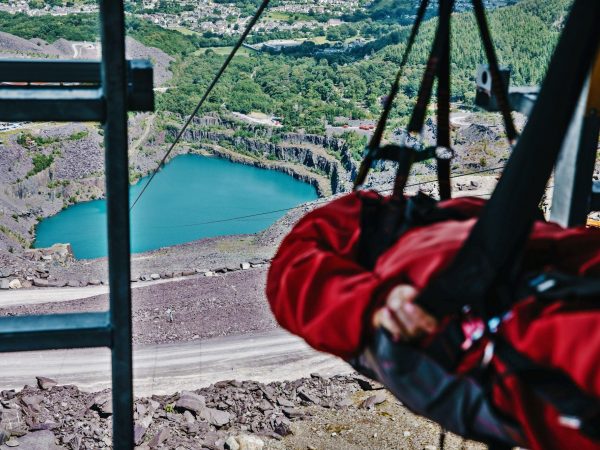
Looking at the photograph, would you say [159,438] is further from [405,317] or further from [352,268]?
[405,317]

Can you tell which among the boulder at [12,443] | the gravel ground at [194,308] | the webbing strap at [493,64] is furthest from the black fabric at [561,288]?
the gravel ground at [194,308]

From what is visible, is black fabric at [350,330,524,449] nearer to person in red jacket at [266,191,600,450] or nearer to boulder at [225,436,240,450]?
person in red jacket at [266,191,600,450]

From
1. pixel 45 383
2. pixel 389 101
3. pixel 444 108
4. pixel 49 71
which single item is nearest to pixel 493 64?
pixel 444 108

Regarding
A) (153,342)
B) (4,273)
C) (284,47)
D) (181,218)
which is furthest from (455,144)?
(284,47)

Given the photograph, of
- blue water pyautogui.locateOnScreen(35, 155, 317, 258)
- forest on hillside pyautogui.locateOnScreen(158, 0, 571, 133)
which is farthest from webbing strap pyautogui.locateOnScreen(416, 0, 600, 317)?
forest on hillside pyautogui.locateOnScreen(158, 0, 571, 133)

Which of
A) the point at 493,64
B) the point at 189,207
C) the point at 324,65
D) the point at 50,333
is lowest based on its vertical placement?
the point at 189,207

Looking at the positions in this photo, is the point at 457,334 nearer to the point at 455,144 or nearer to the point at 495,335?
the point at 495,335
